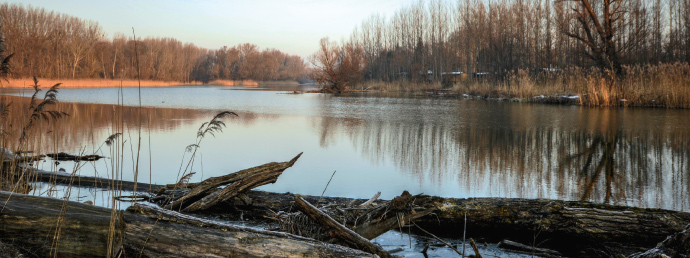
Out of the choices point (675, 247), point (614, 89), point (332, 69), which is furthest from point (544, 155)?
point (332, 69)

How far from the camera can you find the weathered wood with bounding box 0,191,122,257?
86.4 inches

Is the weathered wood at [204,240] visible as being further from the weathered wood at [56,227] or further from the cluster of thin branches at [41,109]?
the cluster of thin branches at [41,109]

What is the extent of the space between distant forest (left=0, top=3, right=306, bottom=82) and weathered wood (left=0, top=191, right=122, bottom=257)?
126 cm

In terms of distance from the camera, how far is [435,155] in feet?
21.8

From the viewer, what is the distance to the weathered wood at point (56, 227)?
2.20m

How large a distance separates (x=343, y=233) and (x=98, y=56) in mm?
47006

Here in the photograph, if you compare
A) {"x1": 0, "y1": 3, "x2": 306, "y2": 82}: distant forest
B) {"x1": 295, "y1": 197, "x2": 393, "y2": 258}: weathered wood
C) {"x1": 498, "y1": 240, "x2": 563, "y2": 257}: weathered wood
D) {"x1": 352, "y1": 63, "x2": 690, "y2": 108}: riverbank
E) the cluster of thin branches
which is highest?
{"x1": 0, "y1": 3, "x2": 306, "y2": 82}: distant forest

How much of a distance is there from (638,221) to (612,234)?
170 mm

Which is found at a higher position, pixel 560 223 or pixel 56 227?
pixel 56 227

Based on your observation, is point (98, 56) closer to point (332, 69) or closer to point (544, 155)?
point (332, 69)

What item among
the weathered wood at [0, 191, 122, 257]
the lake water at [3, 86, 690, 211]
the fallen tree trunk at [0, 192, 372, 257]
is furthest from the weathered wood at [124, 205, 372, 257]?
the lake water at [3, 86, 690, 211]

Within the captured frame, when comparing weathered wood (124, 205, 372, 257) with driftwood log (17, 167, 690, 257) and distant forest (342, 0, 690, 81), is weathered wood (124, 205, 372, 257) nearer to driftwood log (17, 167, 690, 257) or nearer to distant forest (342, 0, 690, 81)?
driftwood log (17, 167, 690, 257)

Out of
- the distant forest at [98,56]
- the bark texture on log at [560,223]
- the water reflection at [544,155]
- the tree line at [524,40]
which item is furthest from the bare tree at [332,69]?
the bark texture on log at [560,223]

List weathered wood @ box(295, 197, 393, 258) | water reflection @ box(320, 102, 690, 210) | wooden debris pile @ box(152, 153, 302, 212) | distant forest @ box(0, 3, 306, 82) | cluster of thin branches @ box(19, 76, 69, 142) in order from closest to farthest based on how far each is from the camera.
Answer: weathered wood @ box(295, 197, 393, 258) < wooden debris pile @ box(152, 153, 302, 212) < cluster of thin branches @ box(19, 76, 69, 142) < water reflection @ box(320, 102, 690, 210) < distant forest @ box(0, 3, 306, 82)
